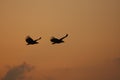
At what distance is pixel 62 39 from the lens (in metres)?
66.4

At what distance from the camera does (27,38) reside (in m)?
68.0

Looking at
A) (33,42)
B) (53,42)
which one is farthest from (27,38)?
(53,42)

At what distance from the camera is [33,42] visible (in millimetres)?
67125

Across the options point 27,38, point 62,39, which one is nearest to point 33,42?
point 27,38

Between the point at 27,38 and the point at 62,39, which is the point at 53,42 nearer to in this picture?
the point at 62,39

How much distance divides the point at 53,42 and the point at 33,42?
18.1ft

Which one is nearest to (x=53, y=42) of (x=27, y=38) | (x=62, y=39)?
(x=62, y=39)

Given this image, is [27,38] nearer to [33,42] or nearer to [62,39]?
[33,42]

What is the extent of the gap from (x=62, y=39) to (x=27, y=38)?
27.0 feet

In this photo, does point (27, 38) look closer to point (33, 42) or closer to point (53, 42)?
point (33, 42)

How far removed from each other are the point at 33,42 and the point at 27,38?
194cm
